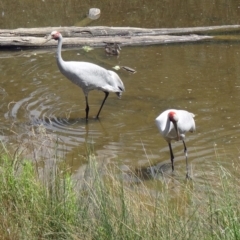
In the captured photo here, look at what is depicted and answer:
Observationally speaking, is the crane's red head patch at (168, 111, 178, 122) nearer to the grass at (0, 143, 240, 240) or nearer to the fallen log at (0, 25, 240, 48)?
the grass at (0, 143, 240, 240)

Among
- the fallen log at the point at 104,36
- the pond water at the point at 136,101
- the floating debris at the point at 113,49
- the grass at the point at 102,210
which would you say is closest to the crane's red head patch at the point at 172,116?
the pond water at the point at 136,101

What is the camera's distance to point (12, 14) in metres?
14.6

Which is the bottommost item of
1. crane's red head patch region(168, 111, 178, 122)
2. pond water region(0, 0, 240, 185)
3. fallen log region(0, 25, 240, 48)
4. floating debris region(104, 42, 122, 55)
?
pond water region(0, 0, 240, 185)

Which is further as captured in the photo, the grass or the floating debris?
the floating debris

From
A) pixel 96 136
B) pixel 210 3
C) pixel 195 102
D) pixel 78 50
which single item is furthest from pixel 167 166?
pixel 210 3

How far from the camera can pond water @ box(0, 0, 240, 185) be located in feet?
22.9

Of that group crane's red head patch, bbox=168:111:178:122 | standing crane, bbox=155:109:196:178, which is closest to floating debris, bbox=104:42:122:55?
standing crane, bbox=155:109:196:178

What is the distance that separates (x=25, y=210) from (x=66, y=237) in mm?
409

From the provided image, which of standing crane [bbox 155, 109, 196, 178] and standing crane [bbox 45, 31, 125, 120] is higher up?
standing crane [bbox 45, 31, 125, 120]

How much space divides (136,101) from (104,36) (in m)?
2.86

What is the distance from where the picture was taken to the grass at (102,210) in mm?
3781

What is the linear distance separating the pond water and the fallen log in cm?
13

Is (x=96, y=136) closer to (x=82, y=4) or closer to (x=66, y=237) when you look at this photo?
(x=66, y=237)

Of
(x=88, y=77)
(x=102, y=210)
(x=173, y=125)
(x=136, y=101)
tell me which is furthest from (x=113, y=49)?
(x=102, y=210)
